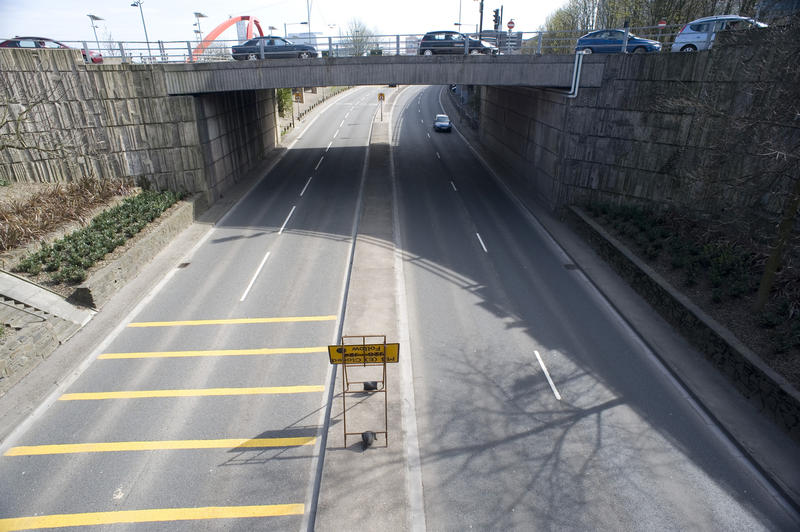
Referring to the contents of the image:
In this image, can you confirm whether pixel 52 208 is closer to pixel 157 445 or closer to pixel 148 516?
pixel 157 445

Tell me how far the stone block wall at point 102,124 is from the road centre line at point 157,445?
605 inches

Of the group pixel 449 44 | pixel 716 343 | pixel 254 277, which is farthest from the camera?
pixel 449 44

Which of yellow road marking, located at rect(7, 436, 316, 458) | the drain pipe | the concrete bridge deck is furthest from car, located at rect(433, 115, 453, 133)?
yellow road marking, located at rect(7, 436, 316, 458)

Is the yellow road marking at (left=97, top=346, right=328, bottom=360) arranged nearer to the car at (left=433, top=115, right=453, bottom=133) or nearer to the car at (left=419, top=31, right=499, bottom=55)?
the car at (left=419, top=31, right=499, bottom=55)

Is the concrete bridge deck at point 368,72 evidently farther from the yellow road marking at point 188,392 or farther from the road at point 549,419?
the yellow road marking at point 188,392

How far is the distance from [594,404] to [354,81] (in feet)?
67.5

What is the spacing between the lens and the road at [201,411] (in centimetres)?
906

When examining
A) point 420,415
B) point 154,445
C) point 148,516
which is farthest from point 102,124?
point 420,415

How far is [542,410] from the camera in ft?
37.5

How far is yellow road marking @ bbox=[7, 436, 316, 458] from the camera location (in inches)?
405

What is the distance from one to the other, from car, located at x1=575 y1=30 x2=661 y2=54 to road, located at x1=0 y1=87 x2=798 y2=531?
469 inches

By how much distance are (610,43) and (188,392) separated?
2488cm

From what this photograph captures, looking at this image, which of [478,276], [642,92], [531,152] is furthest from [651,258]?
[531,152]

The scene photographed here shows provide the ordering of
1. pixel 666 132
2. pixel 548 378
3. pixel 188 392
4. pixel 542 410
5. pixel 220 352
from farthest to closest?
1. pixel 666 132
2. pixel 220 352
3. pixel 548 378
4. pixel 188 392
5. pixel 542 410
